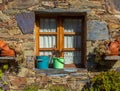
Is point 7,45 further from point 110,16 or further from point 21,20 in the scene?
point 110,16

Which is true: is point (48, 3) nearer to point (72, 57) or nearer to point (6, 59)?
point (72, 57)

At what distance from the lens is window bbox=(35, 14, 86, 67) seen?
7.31 metres

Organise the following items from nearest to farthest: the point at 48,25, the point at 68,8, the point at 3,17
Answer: the point at 3,17, the point at 68,8, the point at 48,25

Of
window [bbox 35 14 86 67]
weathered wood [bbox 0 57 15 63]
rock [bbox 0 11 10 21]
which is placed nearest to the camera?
weathered wood [bbox 0 57 15 63]

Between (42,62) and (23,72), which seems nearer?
(23,72)

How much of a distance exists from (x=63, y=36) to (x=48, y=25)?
327mm

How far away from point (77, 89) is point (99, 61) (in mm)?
612

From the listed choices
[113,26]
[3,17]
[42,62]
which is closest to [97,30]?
[113,26]

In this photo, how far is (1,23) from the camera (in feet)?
22.8

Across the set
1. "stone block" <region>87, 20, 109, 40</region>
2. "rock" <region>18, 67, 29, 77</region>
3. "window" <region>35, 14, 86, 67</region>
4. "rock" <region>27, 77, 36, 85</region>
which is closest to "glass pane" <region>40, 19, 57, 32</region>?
"window" <region>35, 14, 86, 67</region>

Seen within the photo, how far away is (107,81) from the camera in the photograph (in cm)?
677

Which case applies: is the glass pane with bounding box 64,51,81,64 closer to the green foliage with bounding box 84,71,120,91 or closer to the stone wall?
the stone wall

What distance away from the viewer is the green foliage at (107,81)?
6.74 m

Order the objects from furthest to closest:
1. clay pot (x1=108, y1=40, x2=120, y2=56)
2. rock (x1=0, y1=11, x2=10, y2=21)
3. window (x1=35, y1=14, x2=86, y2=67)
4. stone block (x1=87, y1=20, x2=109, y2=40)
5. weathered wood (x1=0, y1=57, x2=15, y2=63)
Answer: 1. window (x1=35, y1=14, x2=86, y2=67)
2. stone block (x1=87, y1=20, x2=109, y2=40)
3. rock (x1=0, y1=11, x2=10, y2=21)
4. clay pot (x1=108, y1=40, x2=120, y2=56)
5. weathered wood (x1=0, y1=57, x2=15, y2=63)
